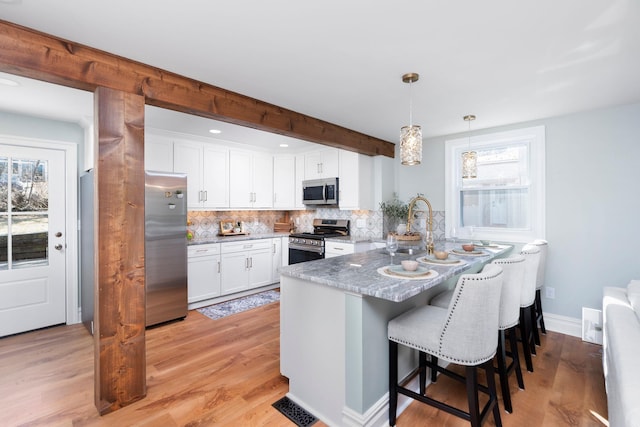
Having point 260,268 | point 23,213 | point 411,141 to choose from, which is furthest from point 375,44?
point 23,213

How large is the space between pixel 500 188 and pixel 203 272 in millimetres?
3938

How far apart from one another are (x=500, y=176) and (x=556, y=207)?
69 cm

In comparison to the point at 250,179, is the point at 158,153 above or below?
above

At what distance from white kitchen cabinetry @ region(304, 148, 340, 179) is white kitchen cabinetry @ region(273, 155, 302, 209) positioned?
0.30 metres

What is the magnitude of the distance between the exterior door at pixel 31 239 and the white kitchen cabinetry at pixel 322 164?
125 inches

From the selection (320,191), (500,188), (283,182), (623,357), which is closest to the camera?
(623,357)

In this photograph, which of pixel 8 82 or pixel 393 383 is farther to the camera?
pixel 8 82

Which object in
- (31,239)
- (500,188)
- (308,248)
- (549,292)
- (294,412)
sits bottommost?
(294,412)

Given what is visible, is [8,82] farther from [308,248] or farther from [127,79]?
[308,248]

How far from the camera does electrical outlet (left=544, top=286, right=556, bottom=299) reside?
3363 millimetres

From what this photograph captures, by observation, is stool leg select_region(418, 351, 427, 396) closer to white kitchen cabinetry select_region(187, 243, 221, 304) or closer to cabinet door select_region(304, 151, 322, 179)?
white kitchen cabinetry select_region(187, 243, 221, 304)

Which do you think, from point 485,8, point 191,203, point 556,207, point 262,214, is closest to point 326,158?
point 262,214

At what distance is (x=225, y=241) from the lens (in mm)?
4262

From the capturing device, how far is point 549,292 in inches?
133
